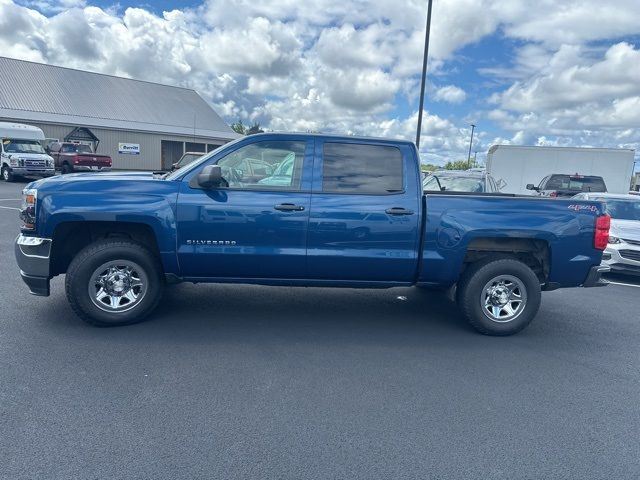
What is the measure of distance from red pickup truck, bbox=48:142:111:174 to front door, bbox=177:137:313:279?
75.7 feet

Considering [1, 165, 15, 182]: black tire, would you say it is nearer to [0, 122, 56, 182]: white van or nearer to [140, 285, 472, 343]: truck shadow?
[0, 122, 56, 182]: white van

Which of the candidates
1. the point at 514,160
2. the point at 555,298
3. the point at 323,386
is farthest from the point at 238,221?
the point at 514,160

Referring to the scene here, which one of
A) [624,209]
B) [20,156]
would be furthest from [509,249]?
[20,156]

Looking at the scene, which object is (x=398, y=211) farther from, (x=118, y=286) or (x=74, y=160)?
(x=74, y=160)

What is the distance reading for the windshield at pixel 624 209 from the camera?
929 centimetres

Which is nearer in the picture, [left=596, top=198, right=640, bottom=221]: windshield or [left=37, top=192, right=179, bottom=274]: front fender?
[left=37, top=192, right=179, bottom=274]: front fender

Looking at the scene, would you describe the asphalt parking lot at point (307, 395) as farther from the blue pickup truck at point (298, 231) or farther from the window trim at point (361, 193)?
the window trim at point (361, 193)

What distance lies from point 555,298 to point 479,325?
256 centimetres

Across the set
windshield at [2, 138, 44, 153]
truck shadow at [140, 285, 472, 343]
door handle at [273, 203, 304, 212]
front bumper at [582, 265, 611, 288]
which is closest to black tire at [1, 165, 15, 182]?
windshield at [2, 138, 44, 153]

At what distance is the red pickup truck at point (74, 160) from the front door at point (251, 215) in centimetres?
2307

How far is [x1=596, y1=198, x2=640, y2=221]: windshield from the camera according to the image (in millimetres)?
9295

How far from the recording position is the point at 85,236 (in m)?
5.03

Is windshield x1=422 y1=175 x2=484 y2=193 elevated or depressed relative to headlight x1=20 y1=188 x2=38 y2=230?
elevated

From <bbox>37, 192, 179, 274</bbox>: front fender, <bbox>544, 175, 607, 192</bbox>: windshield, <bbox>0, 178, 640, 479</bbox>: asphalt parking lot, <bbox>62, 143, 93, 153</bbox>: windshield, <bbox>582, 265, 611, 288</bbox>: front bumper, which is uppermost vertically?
<bbox>62, 143, 93, 153</bbox>: windshield
